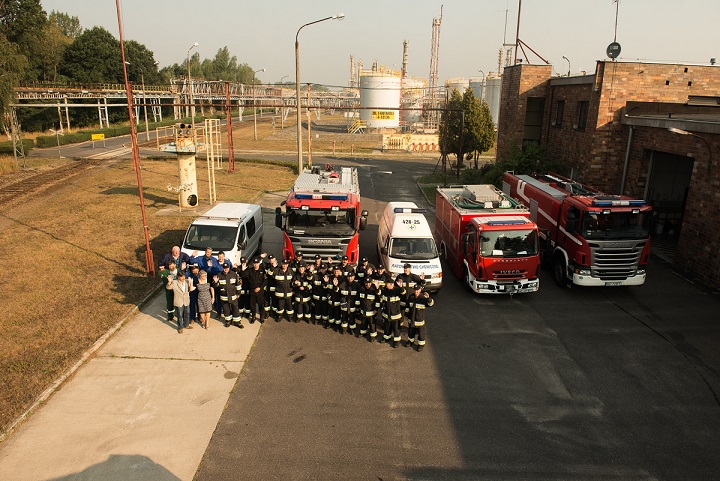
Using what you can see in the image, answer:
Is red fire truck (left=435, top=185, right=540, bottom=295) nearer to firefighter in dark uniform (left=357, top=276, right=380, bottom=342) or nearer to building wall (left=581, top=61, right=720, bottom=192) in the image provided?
firefighter in dark uniform (left=357, top=276, right=380, bottom=342)

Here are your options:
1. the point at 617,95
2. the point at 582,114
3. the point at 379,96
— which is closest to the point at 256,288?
the point at 617,95

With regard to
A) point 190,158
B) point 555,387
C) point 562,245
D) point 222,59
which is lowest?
point 555,387

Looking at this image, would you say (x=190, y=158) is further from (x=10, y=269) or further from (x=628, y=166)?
(x=628, y=166)

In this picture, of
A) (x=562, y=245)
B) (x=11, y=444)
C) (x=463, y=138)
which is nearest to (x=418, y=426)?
(x=11, y=444)

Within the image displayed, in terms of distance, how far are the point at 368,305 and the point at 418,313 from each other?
123 centimetres

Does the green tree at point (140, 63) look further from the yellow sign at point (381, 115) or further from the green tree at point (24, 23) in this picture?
the yellow sign at point (381, 115)

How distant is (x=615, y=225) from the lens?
14703mm

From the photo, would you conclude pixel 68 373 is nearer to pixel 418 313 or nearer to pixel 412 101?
pixel 418 313

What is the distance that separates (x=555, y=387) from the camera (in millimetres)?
10242

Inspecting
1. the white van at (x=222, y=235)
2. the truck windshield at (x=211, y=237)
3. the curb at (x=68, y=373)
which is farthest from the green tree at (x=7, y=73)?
the curb at (x=68, y=373)

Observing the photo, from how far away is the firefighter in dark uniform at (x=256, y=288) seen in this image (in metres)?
12.5

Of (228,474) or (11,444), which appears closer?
(228,474)

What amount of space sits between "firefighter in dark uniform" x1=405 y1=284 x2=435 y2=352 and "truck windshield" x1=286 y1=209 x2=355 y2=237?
3.61 meters

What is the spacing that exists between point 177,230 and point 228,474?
14770 mm
